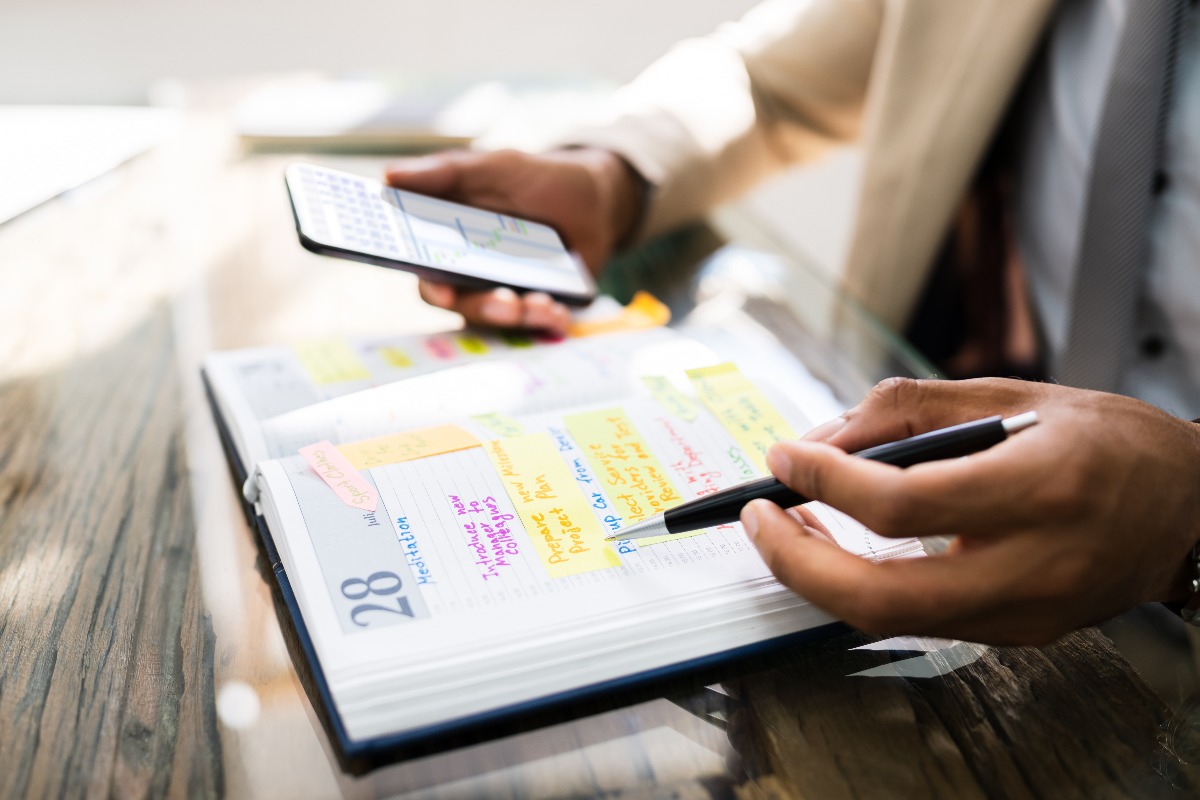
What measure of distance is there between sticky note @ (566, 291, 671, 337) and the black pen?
0.24m

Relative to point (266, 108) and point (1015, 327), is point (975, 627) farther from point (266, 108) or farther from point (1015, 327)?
point (266, 108)

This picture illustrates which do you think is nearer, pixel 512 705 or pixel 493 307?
pixel 512 705

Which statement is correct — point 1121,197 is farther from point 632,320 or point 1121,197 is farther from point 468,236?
point 468,236

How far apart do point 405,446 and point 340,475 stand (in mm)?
37

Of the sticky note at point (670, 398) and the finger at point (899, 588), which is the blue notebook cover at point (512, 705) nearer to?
the finger at point (899, 588)

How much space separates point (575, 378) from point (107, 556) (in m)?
0.25

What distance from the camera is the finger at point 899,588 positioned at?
313 mm

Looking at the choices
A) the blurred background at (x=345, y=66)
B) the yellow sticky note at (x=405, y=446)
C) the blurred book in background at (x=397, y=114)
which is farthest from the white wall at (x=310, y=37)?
the yellow sticky note at (x=405, y=446)

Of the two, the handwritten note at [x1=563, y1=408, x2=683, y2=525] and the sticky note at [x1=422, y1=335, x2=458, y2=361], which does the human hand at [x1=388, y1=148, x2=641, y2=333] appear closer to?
the sticky note at [x1=422, y1=335, x2=458, y2=361]

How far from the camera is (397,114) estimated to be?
3.05 ft

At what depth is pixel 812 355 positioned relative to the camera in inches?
23.2

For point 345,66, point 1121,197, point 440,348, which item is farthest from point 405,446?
point 345,66

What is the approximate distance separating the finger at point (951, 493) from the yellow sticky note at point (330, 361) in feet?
0.96

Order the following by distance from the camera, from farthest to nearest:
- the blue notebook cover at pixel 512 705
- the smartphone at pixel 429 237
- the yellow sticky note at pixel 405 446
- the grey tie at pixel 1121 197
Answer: the grey tie at pixel 1121 197
the smartphone at pixel 429 237
the yellow sticky note at pixel 405 446
the blue notebook cover at pixel 512 705
